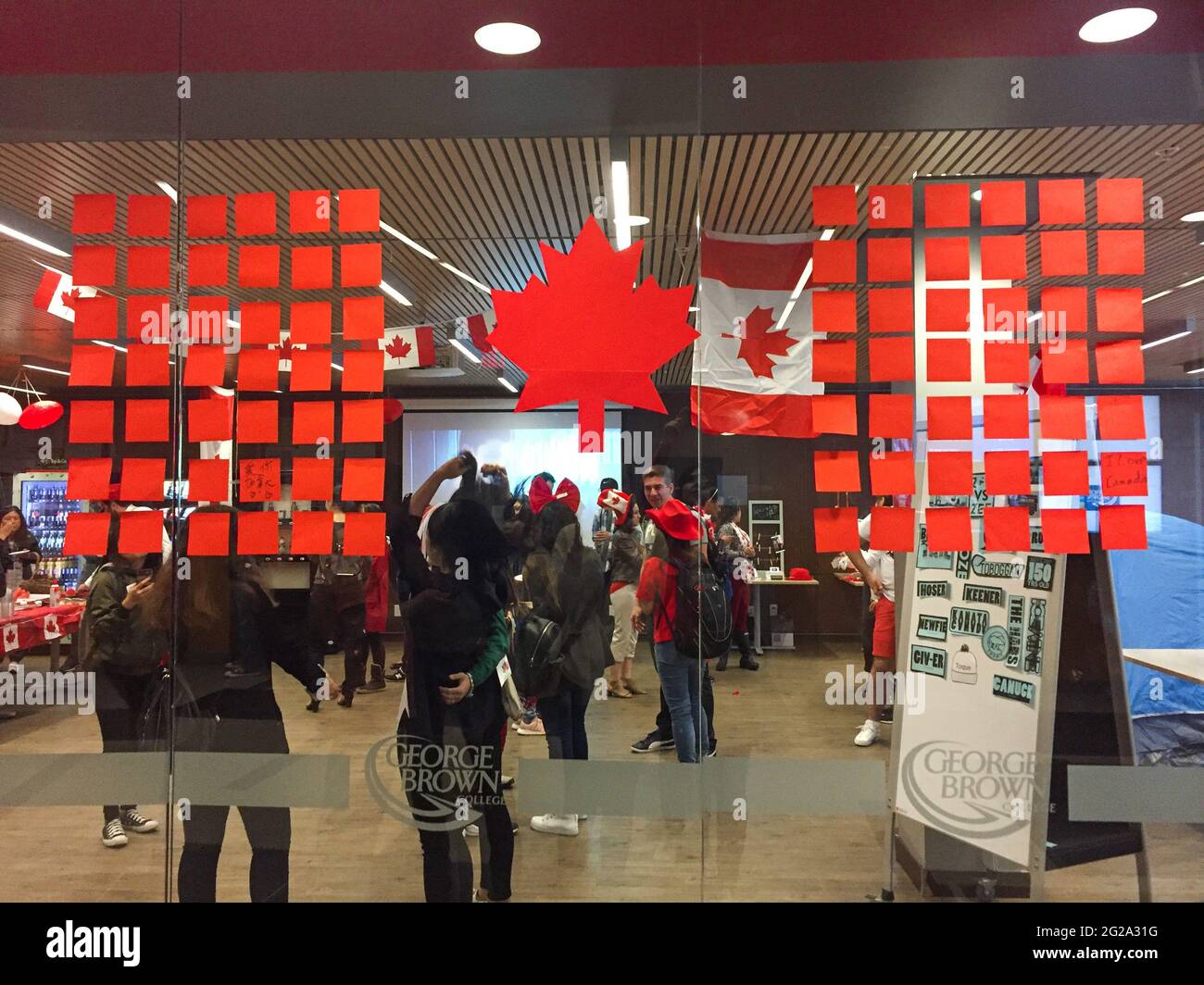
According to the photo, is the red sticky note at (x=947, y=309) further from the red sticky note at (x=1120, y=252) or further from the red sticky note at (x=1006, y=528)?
the red sticky note at (x=1006, y=528)

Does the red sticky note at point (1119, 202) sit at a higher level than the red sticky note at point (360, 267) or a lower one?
higher

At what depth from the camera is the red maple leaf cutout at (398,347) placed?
8.50 feet

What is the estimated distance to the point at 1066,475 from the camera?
2.50 meters

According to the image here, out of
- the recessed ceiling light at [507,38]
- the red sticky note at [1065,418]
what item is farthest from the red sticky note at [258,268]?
the red sticky note at [1065,418]

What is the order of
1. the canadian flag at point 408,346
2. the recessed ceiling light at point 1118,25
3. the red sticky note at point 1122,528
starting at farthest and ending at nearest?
the canadian flag at point 408,346 < the red sticky note at point 1122,528 < the recessed ceiling light at point 1118,25

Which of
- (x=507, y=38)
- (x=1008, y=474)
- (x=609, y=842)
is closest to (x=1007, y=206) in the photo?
(x=1008, y=474)

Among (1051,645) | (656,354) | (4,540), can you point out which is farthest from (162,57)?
(1051,645)

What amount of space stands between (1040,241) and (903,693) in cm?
158

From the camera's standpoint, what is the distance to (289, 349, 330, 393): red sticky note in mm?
2578

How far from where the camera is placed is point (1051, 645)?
2.37 metres

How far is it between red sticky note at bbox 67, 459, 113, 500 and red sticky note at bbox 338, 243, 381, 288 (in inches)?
41.6

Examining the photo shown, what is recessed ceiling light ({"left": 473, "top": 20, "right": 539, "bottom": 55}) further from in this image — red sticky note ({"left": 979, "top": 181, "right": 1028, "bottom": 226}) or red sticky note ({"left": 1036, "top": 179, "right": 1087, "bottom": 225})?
red sticky note ({"left": 1036, "top": 179, "right": 1087, "bottom": 225})

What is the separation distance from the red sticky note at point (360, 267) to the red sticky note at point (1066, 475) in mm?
2356
